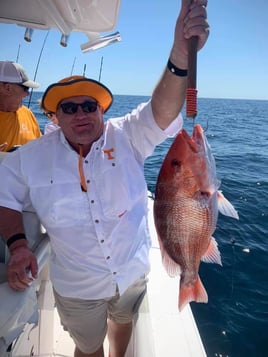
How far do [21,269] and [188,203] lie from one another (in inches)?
36.5

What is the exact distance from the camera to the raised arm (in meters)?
1.23

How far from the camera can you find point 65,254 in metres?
1.92

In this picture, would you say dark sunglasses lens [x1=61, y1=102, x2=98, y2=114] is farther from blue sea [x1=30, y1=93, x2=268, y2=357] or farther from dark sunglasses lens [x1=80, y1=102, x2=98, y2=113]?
blue sea [x1=30, y1=93, x2=268, y2=357]

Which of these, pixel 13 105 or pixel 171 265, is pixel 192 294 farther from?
pixel 13 105

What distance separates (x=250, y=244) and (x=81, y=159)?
426cm

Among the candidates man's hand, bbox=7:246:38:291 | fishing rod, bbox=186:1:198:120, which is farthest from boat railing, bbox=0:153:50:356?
fishing rod, bbox=186:1:198:120

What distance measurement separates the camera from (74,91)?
183cm

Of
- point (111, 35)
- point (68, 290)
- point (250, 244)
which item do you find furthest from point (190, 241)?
point (250, 244)

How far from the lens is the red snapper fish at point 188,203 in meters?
1.33

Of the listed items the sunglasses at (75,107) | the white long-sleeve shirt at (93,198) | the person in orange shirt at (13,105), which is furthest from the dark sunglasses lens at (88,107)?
the person in orange shirt at (13,105)

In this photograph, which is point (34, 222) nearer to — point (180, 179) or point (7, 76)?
point (180, 179)

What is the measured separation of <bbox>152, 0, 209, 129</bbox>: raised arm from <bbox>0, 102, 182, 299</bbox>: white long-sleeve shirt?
0.09 m

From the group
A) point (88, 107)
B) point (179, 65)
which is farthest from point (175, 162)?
point (88, 107)

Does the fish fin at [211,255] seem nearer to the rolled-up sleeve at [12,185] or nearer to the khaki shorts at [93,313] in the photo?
the khaki shorts at [93,313]
